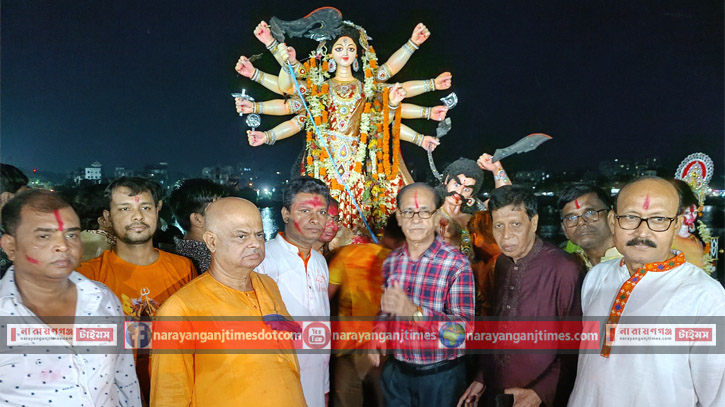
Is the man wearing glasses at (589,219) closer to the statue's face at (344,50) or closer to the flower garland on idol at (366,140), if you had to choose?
the flower garland on idol at (366,140)

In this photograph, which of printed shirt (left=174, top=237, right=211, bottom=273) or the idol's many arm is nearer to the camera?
printed shirt (left=174, top=237, right=211, bottom=273)

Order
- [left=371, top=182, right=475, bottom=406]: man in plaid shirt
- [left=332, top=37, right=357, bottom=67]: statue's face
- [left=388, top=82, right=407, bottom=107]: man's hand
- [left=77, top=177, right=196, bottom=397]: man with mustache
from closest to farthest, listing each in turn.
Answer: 1. [left=371, top=182, right=475, bottom=406]: man in plaid shirt
2. [left=77, top=177, right=196, bottom=397]: man with mustache
3. [left=332, top=37, right=357, bottom=67]: statue's face
4. [left=388, top=82, right=407, bottom=107]: man's hand

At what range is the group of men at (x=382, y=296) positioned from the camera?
186 cm

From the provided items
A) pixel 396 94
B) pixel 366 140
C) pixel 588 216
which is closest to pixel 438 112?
pixel 396 94

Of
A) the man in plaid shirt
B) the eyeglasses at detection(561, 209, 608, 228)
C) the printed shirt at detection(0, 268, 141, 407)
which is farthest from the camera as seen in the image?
the eyeglasses at detection(561, 209, 608, 228)

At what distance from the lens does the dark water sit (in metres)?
6.27

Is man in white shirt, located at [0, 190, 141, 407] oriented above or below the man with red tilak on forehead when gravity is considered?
below

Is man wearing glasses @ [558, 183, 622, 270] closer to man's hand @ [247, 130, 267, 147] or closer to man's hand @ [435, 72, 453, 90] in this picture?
man's hand @ [435, 72, 453, 90]

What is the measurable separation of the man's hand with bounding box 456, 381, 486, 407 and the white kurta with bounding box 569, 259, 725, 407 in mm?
531

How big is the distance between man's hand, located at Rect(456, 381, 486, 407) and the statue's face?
12.1 feet

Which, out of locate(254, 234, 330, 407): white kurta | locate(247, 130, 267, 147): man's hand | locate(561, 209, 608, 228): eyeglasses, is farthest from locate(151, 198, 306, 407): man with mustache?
locate(247, 130, 267, 147): man's hand

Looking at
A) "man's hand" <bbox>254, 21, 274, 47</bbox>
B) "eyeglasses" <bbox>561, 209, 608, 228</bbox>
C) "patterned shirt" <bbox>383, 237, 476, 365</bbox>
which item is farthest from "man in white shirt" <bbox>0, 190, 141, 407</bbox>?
"man's hand" <bbox>254, 21, 274, 47</bbox>

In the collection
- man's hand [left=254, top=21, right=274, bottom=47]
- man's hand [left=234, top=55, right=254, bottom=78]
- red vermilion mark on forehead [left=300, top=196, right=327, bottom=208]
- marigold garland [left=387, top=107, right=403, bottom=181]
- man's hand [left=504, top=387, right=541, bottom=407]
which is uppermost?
man's hand [left=254, top=21, right=274, bottom=47]

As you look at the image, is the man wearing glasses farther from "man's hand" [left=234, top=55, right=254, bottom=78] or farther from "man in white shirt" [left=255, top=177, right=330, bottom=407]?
"man's hand" [left=234, top=55, right=254, bottom=78]
